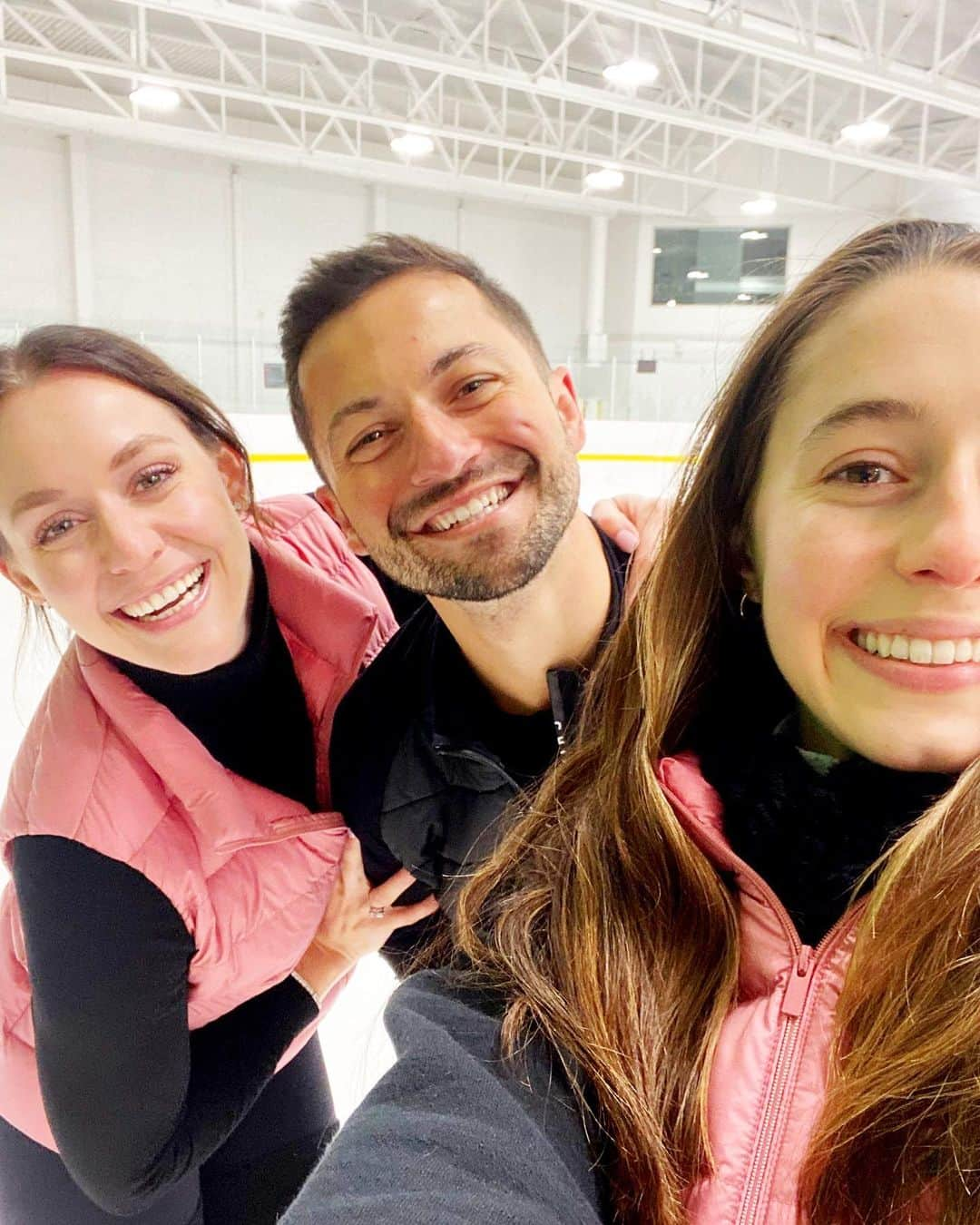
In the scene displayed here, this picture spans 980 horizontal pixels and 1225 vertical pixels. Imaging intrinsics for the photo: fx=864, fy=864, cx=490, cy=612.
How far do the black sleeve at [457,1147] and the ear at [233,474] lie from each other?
3.40 ft

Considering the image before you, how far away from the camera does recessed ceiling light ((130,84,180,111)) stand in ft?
29.2

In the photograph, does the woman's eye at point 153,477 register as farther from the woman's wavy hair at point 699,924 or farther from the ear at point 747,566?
the ear at point 747,566

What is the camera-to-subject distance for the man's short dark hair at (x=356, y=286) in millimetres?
1485

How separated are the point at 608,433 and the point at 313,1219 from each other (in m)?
7.07

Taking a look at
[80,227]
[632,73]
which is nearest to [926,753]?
[632,73]

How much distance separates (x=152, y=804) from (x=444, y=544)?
1.96ft

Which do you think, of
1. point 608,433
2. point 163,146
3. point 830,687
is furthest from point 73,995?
Result: point 163,146

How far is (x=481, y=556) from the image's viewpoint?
4.72 feet

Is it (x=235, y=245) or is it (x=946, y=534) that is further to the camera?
(x=235, y=245)

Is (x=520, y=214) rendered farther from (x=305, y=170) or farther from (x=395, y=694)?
(x=395, y=694)

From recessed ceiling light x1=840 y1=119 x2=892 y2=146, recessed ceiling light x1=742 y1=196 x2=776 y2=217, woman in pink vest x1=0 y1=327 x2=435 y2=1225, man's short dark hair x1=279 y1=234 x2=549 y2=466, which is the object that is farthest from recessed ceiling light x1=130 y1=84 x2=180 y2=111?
woman in pink vest x1=0 y1=327 x2=435 y2=1225

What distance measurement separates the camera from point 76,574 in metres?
1.34

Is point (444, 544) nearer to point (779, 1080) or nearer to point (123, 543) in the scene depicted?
point (123, 543)

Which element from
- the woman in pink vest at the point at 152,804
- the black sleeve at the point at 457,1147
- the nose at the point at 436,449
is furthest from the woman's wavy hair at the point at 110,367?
the black sleeve at the point at 457,1147
